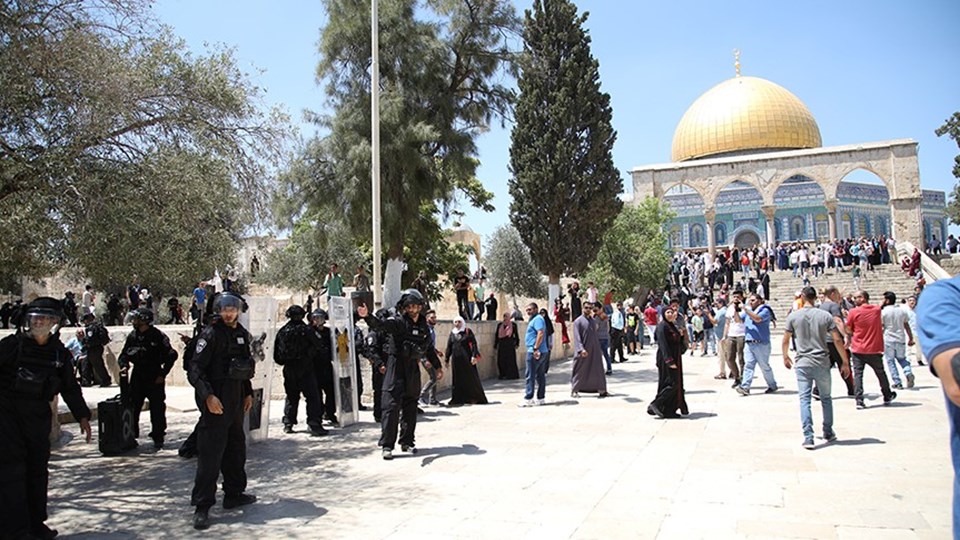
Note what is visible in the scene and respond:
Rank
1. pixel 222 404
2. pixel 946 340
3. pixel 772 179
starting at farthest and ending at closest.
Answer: pixel 772 179 → pixel 222 404 → pixel 946 340

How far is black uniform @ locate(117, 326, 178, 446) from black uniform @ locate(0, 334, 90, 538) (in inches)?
123

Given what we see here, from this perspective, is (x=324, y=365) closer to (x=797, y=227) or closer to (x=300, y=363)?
(x=300, y=363)

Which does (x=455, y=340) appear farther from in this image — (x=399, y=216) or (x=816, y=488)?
(x=816, y=488)

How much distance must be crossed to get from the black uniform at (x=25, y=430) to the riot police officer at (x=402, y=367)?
10.4 feet

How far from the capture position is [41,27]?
21.5 ft

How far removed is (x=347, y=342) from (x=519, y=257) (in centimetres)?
3015

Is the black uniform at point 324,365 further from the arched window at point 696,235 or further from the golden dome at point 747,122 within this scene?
the arched window at point 696,235

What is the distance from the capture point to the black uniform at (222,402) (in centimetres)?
538

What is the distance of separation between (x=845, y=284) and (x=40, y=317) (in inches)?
1285

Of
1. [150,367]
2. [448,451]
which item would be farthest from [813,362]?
[150,367]

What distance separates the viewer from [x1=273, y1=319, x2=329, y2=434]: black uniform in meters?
9.27

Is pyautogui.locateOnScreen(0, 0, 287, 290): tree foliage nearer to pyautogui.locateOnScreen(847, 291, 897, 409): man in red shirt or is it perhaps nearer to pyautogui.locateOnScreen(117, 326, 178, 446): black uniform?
pyautogui.locateOnScreen(117, 326, 178, 446): black uniform

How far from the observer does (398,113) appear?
50.9 feet

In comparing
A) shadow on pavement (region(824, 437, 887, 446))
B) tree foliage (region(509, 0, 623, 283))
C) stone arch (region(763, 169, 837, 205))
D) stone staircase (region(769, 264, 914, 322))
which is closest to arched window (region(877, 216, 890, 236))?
stone arch (region(763, 169, 837, 205))
